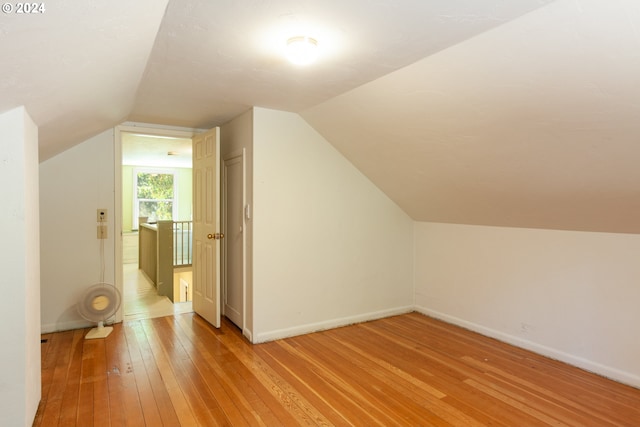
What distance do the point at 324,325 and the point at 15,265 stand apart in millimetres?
2700

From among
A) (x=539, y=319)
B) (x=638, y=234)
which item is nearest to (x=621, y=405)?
(x=539, y=319)

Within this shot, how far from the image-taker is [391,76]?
2.54m

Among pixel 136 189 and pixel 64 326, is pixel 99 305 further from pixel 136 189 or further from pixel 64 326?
pixel 136 189

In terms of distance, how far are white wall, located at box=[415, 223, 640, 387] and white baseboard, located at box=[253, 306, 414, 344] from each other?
1.43 feet

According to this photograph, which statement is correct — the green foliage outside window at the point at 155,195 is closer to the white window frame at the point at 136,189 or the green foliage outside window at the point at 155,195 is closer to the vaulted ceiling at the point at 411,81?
the white window frame at the point at 136,189

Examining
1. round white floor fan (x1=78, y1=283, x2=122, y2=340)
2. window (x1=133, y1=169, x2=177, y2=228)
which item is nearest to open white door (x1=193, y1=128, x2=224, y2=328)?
round white floor fan (x1=78, y1=283, x2=122, y2=340)

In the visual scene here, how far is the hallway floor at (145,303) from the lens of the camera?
4.43 m

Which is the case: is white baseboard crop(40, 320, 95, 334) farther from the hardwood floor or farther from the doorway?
the doorway

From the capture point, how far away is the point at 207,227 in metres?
4.10

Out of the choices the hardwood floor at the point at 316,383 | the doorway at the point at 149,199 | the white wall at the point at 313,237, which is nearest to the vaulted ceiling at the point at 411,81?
the white wall at the point at 313,237

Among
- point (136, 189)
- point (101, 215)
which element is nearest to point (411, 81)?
point (101, 215)

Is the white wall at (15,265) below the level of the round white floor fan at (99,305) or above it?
above

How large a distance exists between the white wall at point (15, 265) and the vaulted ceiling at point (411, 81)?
20 cm

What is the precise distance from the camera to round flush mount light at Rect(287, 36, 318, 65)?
2.01 m
